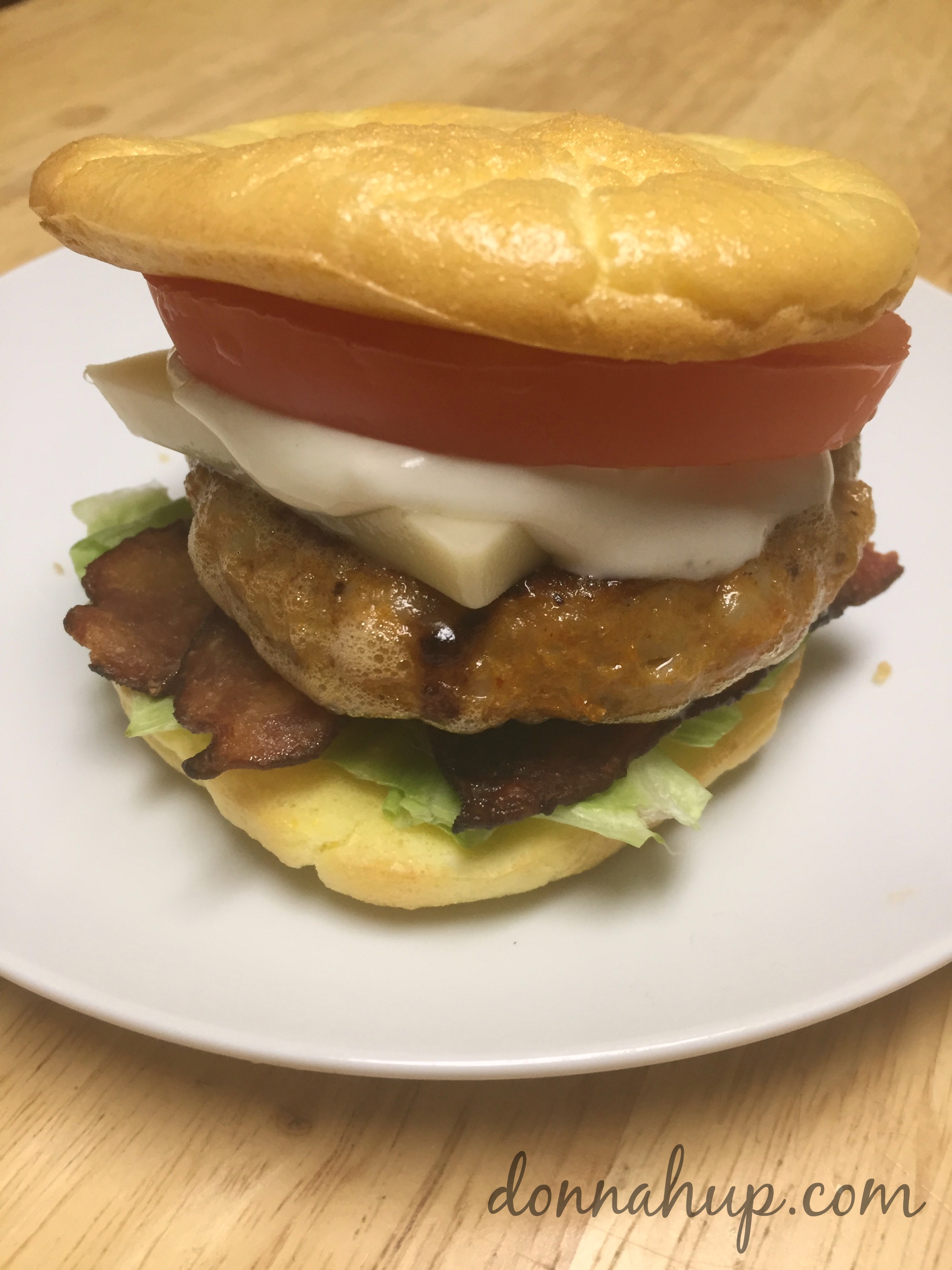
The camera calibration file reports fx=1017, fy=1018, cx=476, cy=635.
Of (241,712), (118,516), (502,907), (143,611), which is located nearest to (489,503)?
(241,712)

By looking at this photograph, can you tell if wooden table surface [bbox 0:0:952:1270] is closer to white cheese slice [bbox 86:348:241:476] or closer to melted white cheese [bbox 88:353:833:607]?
melted white cheese [bbox 88:353:833:607]

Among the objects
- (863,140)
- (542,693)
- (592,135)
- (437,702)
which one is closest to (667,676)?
(542,693)

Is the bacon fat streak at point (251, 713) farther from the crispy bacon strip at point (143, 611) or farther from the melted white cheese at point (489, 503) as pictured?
the melted white cheese at point (489, 503)

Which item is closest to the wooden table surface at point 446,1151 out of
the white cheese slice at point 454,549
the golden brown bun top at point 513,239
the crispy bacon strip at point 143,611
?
the crispy bacon strip at point 143,611

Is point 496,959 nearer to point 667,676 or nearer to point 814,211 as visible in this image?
point 667,676

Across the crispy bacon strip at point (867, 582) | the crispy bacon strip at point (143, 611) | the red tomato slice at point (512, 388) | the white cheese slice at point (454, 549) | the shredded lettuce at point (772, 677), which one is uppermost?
the red tomato slice at point (512, 388)
